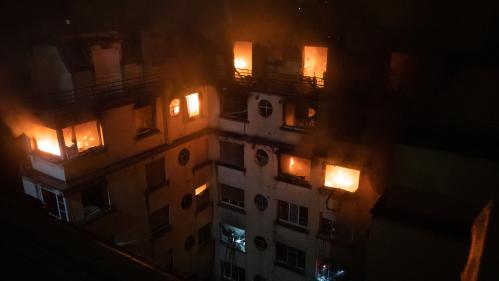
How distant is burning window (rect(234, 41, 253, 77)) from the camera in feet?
77.3

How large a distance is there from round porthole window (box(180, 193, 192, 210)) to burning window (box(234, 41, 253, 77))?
8211mm

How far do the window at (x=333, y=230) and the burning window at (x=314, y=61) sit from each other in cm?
833

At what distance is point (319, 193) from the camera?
69.5 feet

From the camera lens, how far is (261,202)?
936 inches

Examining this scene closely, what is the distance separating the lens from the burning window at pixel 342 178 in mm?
19781

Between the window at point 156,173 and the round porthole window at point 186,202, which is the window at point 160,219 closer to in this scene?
the round porthole window at point 186,202

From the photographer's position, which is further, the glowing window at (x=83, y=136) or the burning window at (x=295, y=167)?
the burning window at (x=295, y=167)

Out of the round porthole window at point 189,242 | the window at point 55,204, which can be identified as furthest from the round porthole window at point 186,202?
the window at point 55,204

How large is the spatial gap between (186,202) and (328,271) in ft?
30.7

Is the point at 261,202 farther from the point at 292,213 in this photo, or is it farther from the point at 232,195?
the point at 232,195

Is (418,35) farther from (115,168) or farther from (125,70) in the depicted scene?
(115,168)

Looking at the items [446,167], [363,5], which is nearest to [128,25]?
[363,5]

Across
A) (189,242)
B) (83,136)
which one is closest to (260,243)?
(189,242)

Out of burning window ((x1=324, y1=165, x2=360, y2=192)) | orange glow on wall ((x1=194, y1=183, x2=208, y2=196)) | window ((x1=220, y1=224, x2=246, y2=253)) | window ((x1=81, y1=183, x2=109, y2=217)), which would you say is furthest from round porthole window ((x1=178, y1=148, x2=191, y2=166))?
burning window ((x1=324, y1=165, x2=360, y2=192))
